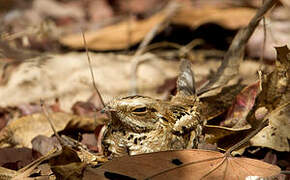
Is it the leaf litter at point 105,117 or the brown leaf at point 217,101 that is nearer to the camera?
the leaf litter at point 105,117

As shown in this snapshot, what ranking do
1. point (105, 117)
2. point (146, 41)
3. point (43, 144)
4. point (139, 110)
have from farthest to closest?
point (146, 41), point (105, 117), point (43, 144), point (139, 110)

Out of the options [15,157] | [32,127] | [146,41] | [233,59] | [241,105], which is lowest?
[15,157]

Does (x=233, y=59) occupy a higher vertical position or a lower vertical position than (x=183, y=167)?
higher

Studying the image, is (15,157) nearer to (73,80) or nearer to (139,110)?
(139,110)

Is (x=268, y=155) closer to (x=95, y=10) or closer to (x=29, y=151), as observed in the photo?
(x=29, y=151)

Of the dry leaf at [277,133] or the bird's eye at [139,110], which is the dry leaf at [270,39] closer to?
the dry leaf at [277,133]

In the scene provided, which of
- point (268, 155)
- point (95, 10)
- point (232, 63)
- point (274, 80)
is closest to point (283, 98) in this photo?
point (274, 80)

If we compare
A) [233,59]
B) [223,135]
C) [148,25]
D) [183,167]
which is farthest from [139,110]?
[148,25]

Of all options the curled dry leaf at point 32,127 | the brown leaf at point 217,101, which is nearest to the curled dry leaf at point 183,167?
the brown leaf at point 217,101
